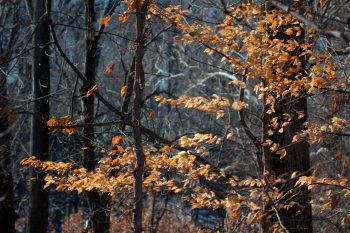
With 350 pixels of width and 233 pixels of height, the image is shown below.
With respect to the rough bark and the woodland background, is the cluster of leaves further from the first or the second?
the rough bark

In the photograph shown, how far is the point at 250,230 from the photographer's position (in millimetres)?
Result: 7203

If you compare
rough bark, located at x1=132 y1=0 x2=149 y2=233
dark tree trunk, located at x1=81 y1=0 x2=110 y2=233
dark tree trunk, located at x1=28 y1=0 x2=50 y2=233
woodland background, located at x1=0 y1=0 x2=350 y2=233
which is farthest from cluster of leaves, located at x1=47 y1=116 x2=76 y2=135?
dark tree trunk, located at x1=28 y1=0 x2=50 y2=233

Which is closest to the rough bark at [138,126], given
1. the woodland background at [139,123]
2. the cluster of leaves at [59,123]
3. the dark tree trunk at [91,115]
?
the woodland background at [139,123]

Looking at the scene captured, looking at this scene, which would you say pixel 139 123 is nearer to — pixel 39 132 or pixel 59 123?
pixel 59 123

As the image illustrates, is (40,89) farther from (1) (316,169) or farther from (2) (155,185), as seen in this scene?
(1) (316,169)

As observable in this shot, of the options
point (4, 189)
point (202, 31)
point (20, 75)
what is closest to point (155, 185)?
point (202, 31)

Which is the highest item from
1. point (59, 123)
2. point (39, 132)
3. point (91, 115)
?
point (91, 115)

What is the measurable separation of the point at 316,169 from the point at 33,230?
19.3ft

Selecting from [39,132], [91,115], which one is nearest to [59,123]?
[91,115]

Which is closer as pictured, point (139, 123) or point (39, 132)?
point (139, 123)

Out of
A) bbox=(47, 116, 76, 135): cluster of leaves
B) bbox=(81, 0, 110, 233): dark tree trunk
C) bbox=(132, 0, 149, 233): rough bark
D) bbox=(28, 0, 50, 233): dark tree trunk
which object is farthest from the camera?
bbox=(28, 0, 50, 233): dark tree trunk

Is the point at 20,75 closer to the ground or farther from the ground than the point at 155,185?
farther from the ground

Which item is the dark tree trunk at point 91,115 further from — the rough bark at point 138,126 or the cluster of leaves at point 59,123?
the cluster of leaves at point 59,123

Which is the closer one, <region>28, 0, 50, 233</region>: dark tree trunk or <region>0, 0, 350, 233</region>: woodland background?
<region>0, 0, 350, 233</region>: woodland background
